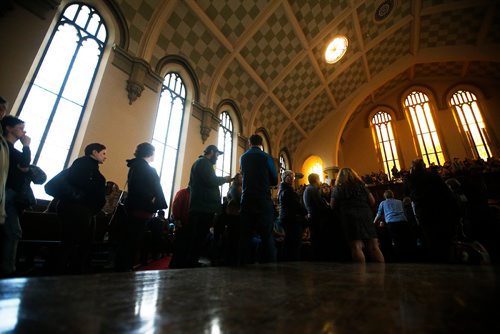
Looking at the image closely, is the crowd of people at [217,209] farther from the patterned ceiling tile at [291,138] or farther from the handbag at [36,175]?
the patterned ceiling tile at [291,138]

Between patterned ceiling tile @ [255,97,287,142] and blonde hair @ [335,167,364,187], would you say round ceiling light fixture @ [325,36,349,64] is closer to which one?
patterned ceiling tile @ [255,97,287,142]

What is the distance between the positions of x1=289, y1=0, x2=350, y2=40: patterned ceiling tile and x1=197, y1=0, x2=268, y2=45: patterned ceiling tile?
105cm

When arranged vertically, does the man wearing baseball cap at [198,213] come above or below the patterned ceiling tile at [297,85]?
below

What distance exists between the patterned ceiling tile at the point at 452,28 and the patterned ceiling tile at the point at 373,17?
1000 millimetres

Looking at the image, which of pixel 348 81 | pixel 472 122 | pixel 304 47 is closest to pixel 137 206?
pixel 304 47

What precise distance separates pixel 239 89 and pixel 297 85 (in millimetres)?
2280

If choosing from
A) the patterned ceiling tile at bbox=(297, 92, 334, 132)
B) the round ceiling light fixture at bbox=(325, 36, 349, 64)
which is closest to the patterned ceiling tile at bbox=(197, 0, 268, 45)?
the round ceiling light fixture at bbox=(325, 36, 349, 64)

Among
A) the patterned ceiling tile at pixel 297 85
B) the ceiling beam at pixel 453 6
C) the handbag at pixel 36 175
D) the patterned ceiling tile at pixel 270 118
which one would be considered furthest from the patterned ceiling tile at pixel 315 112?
the handbag at pixel 36 175

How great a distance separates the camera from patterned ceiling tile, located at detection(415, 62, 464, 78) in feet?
30.8

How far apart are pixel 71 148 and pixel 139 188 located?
2.67 meters

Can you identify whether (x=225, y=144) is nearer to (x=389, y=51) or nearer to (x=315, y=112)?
(x=315, y=112)

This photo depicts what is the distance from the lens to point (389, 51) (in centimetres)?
866

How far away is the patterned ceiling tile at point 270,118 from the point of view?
7902mm

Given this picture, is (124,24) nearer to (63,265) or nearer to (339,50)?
(63,265)
